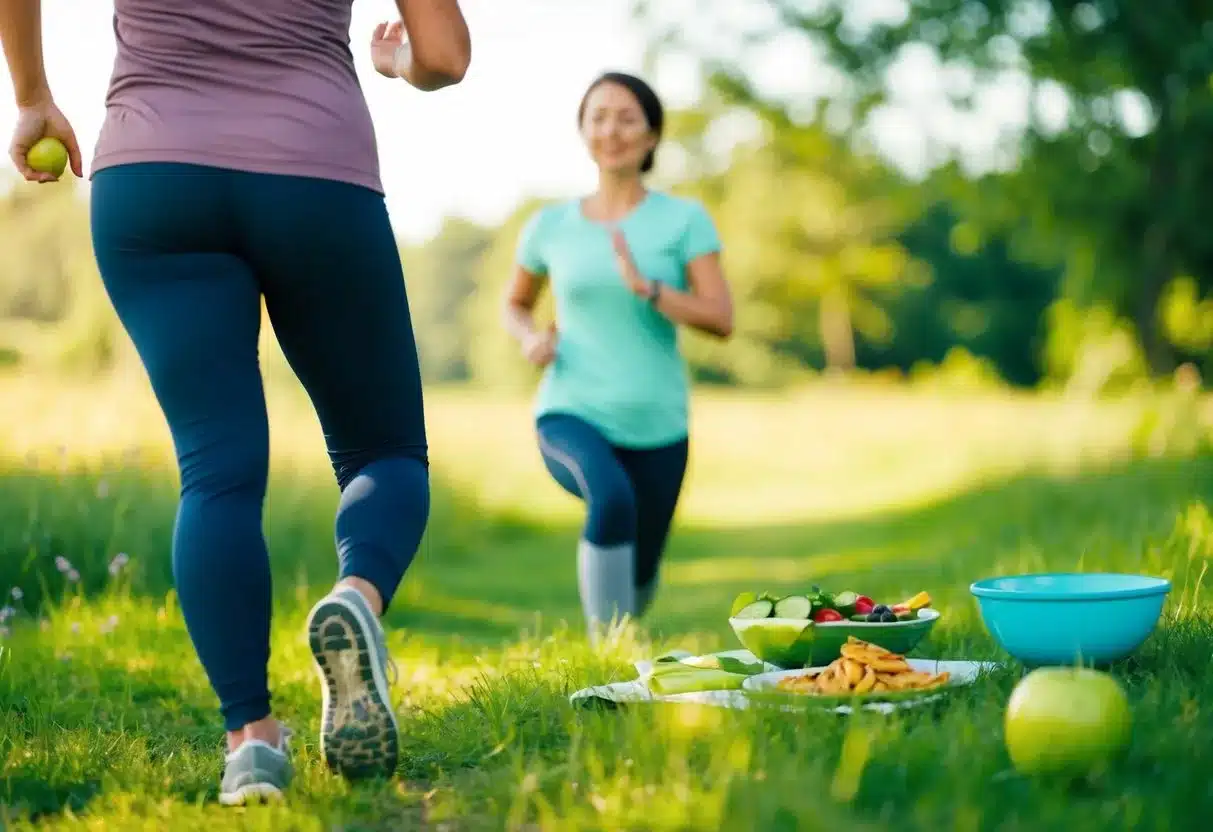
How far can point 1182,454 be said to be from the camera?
9492 mm

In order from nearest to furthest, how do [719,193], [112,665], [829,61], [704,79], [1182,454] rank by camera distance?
[112,665] → [1182,454] → [829,61] → [704,79] → [719,193]

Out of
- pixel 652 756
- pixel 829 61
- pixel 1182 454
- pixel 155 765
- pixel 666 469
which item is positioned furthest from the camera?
pixel 829 61

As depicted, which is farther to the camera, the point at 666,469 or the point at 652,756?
the point at 666,469

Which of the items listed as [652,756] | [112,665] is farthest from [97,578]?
[652,756]

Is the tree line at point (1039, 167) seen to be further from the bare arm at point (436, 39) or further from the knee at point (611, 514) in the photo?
the bare arm at point (436, 39)

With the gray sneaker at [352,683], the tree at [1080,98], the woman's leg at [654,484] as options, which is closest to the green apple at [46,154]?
the gray sneaker at [352,683]

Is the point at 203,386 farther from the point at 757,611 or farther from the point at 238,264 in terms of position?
the point at 757,611

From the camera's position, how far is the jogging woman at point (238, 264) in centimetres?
252

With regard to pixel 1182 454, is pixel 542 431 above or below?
above

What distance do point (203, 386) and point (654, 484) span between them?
7.57 feet

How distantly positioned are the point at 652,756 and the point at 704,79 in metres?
14.8

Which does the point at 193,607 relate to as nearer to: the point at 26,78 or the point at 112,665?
the point at 26,78

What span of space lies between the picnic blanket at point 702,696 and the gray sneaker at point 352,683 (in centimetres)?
50

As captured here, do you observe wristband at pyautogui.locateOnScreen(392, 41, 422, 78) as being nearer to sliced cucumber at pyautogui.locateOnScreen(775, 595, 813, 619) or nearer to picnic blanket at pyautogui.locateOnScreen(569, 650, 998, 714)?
picnic blanket at pyautogui.locateOnScreen(569, 650, 998, 714)
